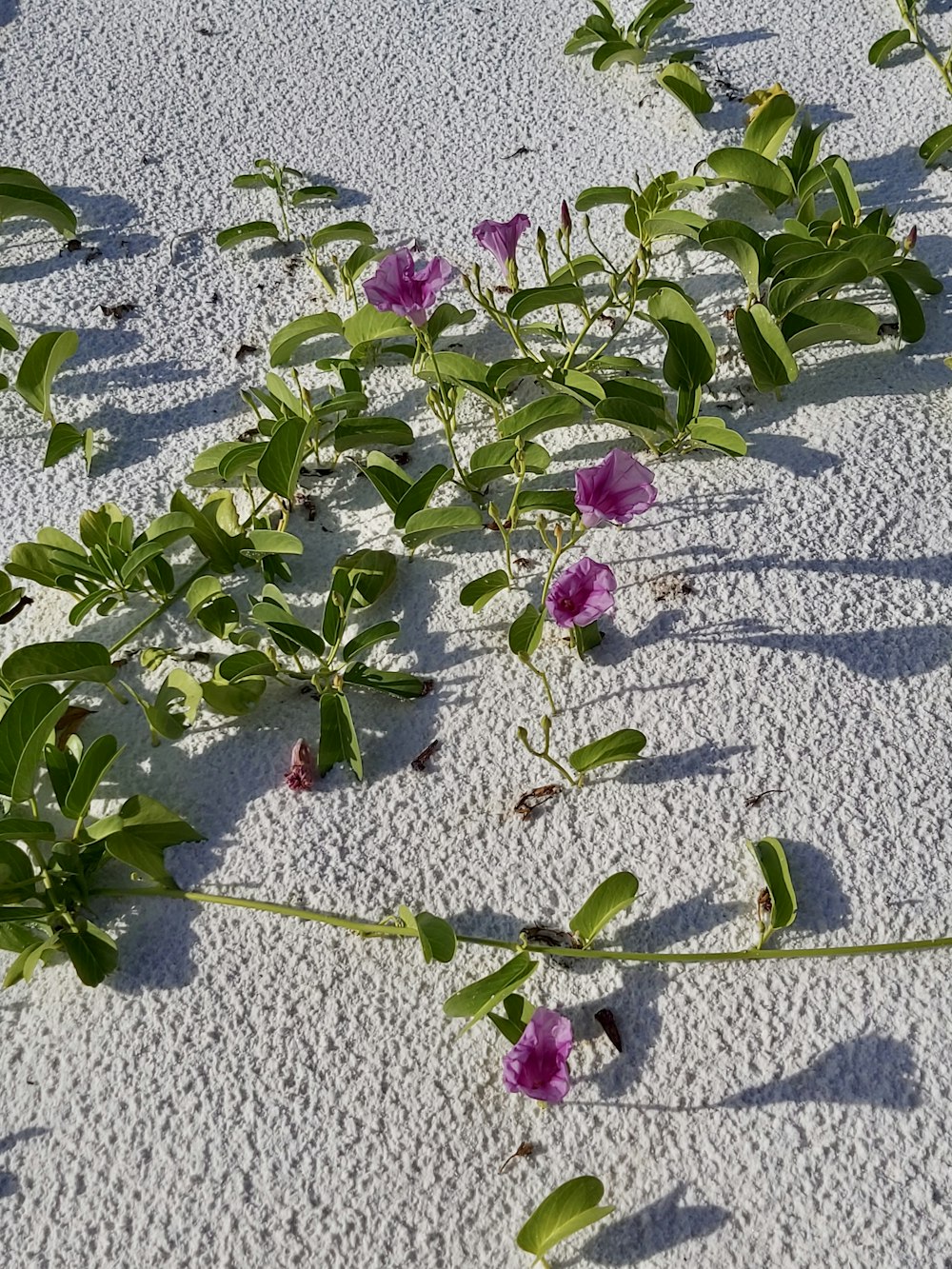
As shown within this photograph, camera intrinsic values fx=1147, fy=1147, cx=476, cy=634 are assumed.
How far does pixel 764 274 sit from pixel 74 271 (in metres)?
1.01

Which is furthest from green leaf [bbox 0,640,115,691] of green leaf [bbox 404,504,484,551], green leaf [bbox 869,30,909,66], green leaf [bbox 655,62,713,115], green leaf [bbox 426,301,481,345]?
green leaf [bbox 869,30,909,66]

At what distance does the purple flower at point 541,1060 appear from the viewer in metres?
0.90

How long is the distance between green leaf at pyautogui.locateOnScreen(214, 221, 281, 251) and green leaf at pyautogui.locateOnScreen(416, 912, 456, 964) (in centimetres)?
113

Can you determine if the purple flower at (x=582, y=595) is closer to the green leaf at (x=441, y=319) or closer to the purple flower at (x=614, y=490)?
the purple flower at (x=614, y=490)

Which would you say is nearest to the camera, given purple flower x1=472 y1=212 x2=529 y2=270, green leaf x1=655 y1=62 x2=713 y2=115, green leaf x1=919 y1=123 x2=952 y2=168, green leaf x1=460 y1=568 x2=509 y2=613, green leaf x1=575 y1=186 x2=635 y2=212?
green leaf x1=460 y1=568 x2=509 y2=613

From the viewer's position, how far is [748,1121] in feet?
3.03

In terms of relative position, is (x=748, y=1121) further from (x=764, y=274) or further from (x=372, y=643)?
(x=764, y=274)

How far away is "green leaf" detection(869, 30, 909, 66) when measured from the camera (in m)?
1.94

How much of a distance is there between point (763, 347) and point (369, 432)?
48 cm

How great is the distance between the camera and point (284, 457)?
1248mm

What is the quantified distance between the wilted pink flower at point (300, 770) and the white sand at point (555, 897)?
0.01m

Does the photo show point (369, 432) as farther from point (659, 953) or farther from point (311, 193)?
point (659, 953)

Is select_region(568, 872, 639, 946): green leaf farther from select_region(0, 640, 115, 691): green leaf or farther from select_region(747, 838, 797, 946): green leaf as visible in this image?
select_region(0, 640, 115, 691): green leaf

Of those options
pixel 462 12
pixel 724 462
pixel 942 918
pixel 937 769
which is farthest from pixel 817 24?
pixel 942 918
